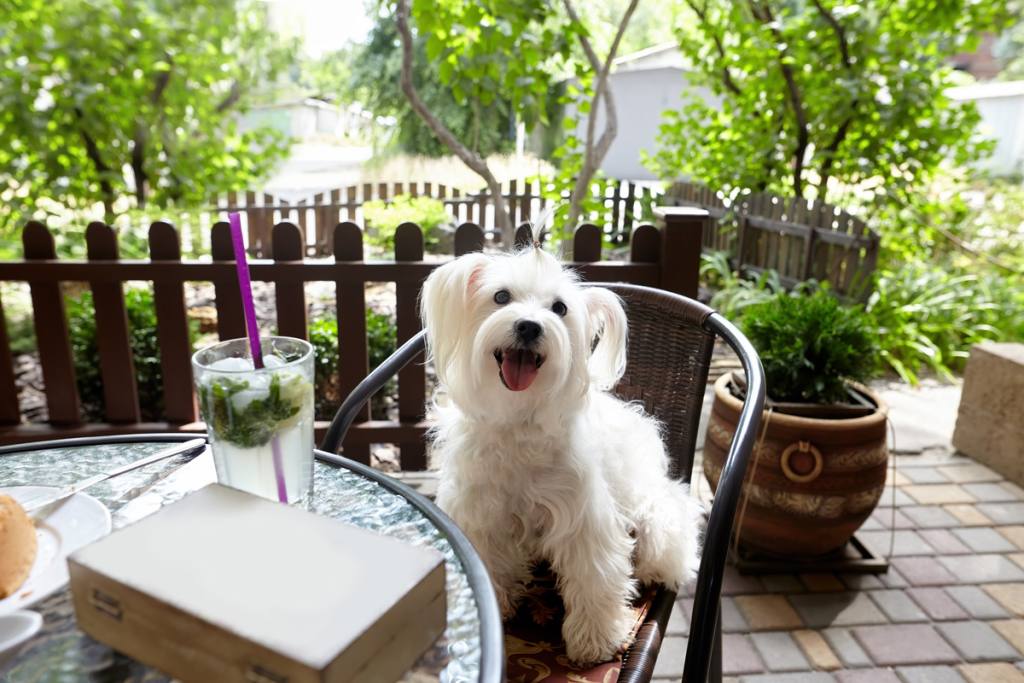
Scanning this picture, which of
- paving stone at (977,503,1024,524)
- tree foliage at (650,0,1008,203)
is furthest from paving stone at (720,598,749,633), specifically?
tree foliage at (650,0,1008,203)

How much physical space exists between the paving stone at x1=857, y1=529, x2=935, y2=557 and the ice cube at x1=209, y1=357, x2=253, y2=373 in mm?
2404

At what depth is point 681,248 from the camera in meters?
2.44

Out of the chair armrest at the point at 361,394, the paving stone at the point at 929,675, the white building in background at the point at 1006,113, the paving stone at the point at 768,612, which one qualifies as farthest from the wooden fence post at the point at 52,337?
the white building in background at the point at 1006,113

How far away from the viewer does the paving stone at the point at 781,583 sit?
2.37m

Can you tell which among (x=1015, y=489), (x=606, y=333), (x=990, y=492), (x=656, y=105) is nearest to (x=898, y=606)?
(x=990, y=492)

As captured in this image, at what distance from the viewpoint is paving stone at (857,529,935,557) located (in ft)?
8.47

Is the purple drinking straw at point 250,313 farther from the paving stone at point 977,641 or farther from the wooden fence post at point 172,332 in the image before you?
the paving stone at point 977,641

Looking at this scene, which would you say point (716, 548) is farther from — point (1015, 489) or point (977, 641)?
point (1015, 489)

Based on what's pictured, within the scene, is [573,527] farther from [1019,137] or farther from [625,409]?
[1019,137]

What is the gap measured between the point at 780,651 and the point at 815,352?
3.20 ft

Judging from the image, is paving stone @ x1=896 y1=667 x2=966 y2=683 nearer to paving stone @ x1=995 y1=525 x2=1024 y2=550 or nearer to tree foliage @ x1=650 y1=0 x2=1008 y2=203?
paving stone @ x1=995 y1=525 x2=1024 y2=550

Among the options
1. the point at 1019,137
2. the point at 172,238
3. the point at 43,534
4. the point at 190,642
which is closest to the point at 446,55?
the point at 172,238

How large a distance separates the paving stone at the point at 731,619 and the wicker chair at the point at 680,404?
0.63m

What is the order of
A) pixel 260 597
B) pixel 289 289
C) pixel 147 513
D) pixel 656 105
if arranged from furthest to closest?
1. pixel 656 105
2. pixel 289 289
3. pixel 147 513
4. pixel 260 597
